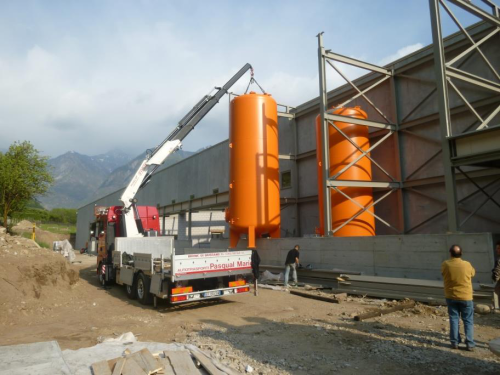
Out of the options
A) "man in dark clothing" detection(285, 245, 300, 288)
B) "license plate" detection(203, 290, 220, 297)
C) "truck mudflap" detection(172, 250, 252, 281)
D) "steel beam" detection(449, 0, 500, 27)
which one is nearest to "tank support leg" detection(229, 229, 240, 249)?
"man in dark clothing" detection(285, 245, 300, 288)

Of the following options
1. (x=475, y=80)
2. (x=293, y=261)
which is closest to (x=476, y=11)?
(x=475, y=80)

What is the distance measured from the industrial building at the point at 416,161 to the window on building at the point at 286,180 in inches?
2.0

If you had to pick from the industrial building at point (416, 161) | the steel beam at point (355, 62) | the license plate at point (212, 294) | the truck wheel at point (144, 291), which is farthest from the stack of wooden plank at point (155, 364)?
the steel beam at point (355, 62)

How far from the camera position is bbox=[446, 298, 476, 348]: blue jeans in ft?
17.1

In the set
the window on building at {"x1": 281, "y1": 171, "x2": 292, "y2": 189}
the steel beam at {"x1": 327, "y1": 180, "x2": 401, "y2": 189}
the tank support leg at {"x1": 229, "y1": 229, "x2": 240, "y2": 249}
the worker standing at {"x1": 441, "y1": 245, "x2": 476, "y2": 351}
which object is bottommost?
the worker standing at {"x1": 441, "y1": 245, "x2": 476, "y2": 351}

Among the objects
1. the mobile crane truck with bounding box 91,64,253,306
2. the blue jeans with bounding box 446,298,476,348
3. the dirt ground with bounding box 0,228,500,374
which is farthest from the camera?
the mobile crane truck with bounding box 91,64,253,306

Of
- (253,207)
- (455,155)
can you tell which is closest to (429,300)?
(455,155)

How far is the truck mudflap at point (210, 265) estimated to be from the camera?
332 inches

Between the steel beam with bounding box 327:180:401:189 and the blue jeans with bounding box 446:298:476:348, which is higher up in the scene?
the steel beam with bounding box 327:180:401:189

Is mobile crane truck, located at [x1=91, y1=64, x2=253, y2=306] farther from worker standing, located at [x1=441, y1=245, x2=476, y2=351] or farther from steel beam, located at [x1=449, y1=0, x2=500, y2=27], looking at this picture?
steel beam, located at [x1=449, y1=0, x2=500, y2=27]

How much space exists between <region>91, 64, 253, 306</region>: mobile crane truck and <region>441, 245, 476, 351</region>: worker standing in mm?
5103

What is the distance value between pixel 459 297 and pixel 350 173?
847cm

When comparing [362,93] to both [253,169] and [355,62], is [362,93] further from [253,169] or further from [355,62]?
[253,169]

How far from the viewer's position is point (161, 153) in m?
15.3
